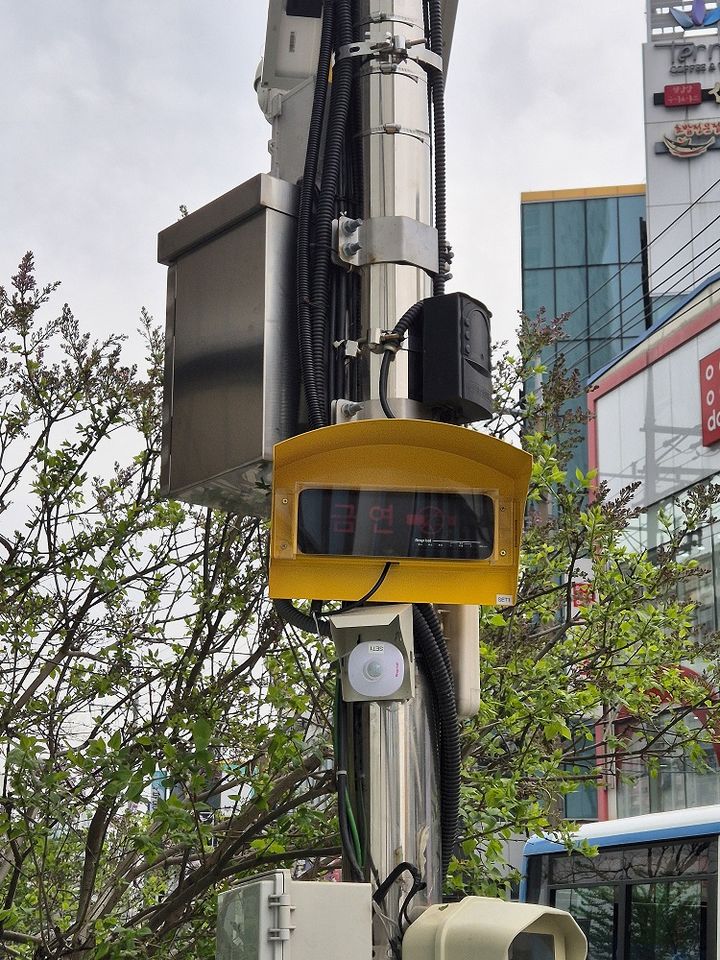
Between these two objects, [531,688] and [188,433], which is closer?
[188,433]

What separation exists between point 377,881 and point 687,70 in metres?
45.6

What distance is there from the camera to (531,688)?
243 inches

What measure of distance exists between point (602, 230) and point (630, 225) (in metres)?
1.10

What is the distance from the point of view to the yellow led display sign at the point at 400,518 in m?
3.41

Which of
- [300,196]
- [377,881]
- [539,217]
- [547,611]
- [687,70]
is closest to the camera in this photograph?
[377,881]

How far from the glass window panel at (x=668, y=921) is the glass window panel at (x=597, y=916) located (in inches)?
10.9

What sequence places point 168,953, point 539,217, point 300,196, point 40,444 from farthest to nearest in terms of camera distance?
1. point 539,217
2. point 40,444
3. point 168,953
4. point 300,196

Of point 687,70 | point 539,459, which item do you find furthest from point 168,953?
point 687,70

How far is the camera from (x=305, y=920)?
2.84 m

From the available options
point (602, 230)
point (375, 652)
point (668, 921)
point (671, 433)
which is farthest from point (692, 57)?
point (375, 652)

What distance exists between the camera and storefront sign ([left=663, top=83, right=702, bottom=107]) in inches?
1732

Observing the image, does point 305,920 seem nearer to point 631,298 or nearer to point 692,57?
point 692,57

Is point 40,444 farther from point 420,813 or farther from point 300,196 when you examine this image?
point 420,813

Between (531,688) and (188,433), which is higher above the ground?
(188,433)
